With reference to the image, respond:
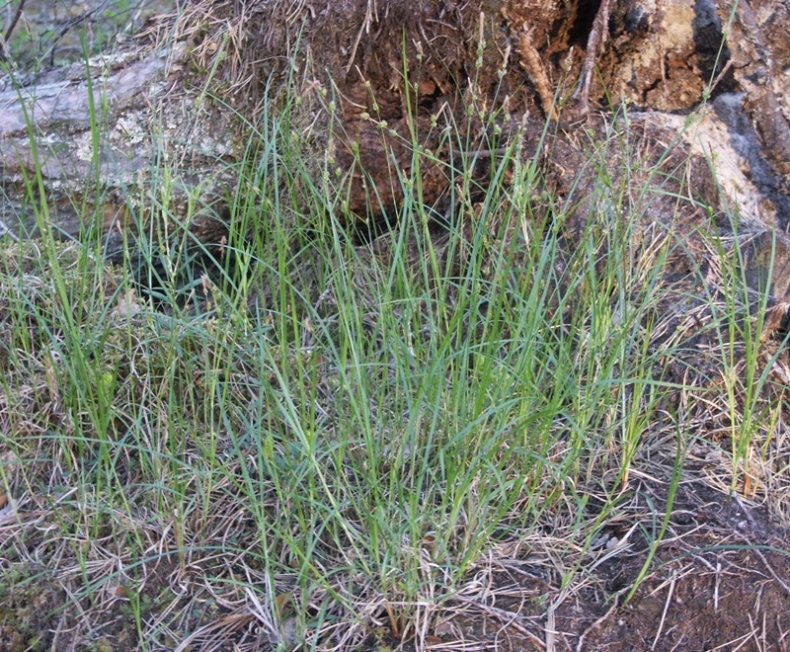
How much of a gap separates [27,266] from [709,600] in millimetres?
2042

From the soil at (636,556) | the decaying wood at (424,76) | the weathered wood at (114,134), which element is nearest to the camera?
the soil at (636,556)

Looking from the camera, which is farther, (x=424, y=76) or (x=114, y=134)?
(x=114, y=134)

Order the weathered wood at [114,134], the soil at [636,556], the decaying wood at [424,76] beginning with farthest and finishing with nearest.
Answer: the weathered wood at [114,134], the decaying wood at [424,76], the soil at [636,556]

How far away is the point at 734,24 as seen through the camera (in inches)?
90.5

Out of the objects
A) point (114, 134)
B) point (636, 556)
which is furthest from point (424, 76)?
point (636, 556)

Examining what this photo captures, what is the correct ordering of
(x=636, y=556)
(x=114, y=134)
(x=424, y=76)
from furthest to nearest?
(x=114, y=134) → (x=424, y=76) → (x=636, y=556)

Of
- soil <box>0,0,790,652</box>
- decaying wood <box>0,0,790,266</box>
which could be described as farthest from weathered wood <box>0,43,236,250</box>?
soil <box>0,0,790,652</box>

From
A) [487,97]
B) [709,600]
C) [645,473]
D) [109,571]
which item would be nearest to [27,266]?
[109,571]

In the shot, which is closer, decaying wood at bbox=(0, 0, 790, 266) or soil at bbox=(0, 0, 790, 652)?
soil at bbox=(0, 0, 790, 652)

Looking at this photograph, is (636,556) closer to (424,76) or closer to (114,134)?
(424,76)

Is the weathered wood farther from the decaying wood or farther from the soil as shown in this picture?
the soil

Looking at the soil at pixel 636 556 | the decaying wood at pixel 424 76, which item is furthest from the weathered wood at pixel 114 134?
the soil at pixel 636 556

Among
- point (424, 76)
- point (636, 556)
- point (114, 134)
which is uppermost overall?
point (424, 76)

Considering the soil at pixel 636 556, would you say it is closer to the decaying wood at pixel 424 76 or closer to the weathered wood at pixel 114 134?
the decaying wood at pixel 424 76
